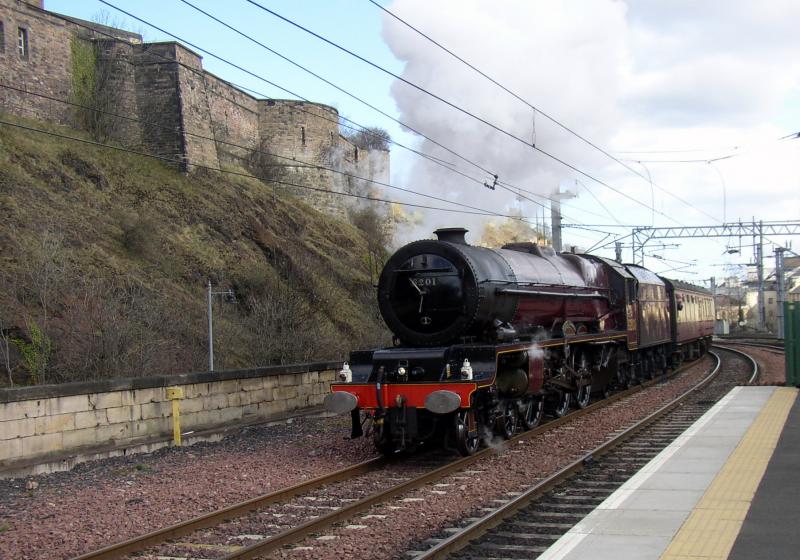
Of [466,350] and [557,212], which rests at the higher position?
[557,212]

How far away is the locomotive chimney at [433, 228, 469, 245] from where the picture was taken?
11.8 m

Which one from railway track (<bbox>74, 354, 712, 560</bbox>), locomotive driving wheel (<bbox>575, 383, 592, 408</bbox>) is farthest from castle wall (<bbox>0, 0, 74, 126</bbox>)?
railway track (<bbox>74, 354, 712, 560</bbox>)

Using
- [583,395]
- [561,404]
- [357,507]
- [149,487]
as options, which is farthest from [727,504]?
[583,395]

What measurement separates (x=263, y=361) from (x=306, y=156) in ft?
77.5

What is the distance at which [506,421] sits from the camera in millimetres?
11859

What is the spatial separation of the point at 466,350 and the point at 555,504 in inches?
124

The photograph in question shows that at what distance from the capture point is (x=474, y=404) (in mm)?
10758

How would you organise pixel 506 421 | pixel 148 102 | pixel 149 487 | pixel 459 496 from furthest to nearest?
pixel 148 102 → pixel 506 421 → pixel 149 487 → pixel 459 496

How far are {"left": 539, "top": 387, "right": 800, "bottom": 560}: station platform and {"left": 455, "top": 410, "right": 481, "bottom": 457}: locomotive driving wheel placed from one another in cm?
241

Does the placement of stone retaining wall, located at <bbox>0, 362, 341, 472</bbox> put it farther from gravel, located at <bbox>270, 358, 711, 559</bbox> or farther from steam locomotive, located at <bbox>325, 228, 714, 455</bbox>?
gravel, located at <bbox>270, 358, 711, 559</bbox>

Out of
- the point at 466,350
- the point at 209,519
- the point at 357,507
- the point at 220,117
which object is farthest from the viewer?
the point at 220,117

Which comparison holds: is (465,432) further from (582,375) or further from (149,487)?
(582,375)

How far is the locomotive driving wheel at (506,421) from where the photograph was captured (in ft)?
38.2

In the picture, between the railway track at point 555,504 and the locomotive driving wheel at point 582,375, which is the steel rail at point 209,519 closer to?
the railway track at point 555,504
